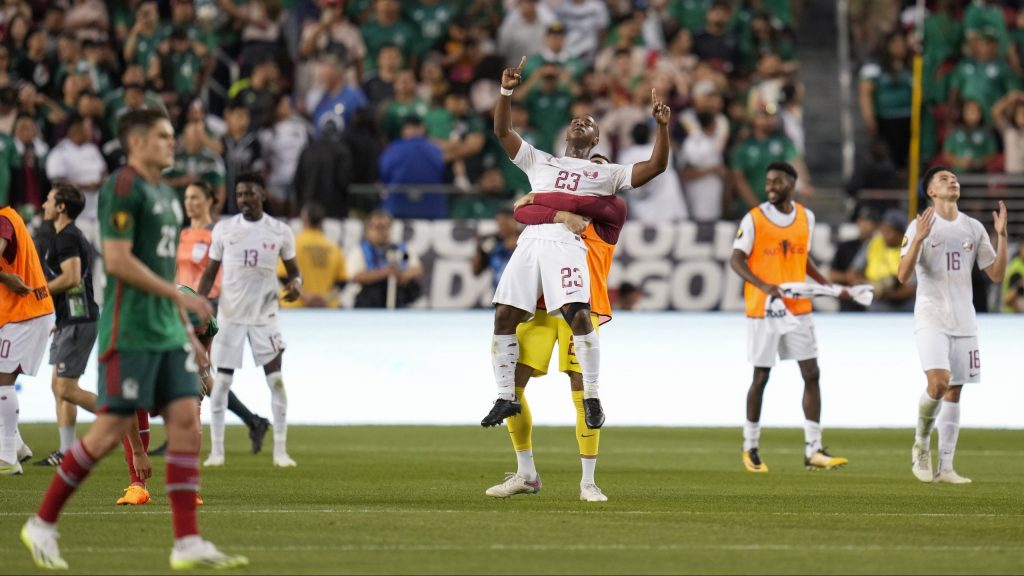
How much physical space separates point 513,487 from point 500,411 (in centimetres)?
90

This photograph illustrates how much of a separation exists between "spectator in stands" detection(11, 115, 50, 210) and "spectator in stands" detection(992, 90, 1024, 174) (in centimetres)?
1252

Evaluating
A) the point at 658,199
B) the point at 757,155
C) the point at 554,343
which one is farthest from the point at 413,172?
the point at 554,343

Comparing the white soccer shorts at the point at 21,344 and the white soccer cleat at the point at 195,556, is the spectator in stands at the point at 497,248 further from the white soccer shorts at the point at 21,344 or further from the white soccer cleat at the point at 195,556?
the white soccer cleat at the point at 195,556

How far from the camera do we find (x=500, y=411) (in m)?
10.6

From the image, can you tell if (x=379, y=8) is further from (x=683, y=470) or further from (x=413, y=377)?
(x=683, y=470)

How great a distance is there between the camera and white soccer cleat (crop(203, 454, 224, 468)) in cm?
1434

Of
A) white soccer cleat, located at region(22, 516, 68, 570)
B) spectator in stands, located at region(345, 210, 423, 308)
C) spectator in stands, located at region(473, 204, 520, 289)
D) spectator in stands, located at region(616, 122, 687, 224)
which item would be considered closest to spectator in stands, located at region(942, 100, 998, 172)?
spectator in stands, located at region(616, 122, 687, 224)

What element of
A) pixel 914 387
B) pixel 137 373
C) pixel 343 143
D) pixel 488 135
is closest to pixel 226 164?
pixel 343 143

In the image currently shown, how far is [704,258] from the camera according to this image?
20.5m

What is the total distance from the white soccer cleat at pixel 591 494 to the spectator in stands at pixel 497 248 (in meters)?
8.96

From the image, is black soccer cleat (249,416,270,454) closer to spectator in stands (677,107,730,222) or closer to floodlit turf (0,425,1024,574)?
floodlit turf (0,425,1024,574)

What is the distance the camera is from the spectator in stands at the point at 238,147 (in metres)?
21.4

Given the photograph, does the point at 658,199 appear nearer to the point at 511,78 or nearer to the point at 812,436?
the point at 812,436

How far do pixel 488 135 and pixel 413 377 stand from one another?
4797 millimetres
